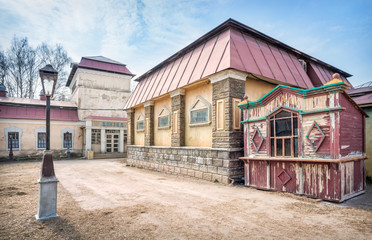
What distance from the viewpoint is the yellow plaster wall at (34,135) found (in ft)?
71.8

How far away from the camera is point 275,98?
7074mm

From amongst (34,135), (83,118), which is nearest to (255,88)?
(83,118)

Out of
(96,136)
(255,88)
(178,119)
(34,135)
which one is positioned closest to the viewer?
(255,88)

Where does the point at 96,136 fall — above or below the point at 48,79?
below

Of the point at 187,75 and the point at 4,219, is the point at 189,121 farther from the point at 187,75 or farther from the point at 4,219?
the point at 4,219

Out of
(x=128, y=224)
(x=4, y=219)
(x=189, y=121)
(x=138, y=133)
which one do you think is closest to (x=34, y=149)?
(x=138, y=133)

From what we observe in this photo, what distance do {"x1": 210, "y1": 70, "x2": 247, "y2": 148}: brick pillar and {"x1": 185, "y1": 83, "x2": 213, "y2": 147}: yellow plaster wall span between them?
0.76 meters

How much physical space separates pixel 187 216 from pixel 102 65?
26.5 metres

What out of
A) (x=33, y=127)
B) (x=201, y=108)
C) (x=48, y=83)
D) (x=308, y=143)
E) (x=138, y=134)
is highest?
(x=48, y=83)

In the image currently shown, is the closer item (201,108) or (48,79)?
(48,79)

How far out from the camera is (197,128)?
1044cm

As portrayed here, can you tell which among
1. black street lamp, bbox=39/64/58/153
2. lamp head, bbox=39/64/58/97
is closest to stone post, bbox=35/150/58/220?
black street lamp, bbox=39/64/58/153

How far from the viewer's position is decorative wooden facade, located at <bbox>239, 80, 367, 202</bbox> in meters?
5.78

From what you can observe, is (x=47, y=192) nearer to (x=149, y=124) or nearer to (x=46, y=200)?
(x=46, y=200)
